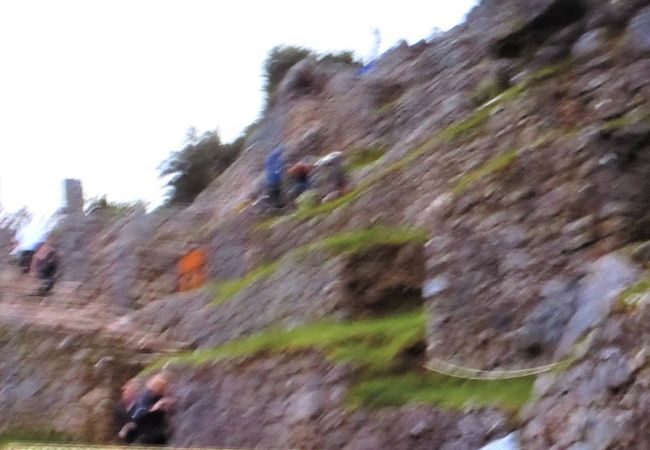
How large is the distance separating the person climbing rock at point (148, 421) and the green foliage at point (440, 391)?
2.05m

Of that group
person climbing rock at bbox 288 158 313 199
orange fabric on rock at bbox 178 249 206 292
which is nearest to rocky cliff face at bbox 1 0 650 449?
person climbing rock at bbox 288 158 313 199

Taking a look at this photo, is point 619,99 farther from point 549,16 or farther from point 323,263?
point 323,263

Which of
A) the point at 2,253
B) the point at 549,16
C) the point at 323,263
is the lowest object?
the point at 323,263

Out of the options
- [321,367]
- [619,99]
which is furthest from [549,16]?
[321,367]

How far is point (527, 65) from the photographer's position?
444 inches

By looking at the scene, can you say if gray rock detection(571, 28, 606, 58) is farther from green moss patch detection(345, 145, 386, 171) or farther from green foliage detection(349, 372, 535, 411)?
green moss patch detection(345, 145, 386, 171)

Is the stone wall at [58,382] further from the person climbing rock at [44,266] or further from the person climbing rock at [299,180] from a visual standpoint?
the person climbing rock at [299,180]

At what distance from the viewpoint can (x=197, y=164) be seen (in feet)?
93.9

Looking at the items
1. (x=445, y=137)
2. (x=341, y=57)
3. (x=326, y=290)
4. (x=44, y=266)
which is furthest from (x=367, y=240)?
(x=341, y=57)

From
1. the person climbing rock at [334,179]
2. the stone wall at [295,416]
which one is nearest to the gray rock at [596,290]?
the stone wall at [295,416]

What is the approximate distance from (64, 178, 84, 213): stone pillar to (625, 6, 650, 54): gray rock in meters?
11.6

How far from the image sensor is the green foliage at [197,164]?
28297 mm

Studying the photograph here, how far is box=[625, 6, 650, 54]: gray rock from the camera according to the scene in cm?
920

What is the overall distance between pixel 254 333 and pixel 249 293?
718 millimetres
